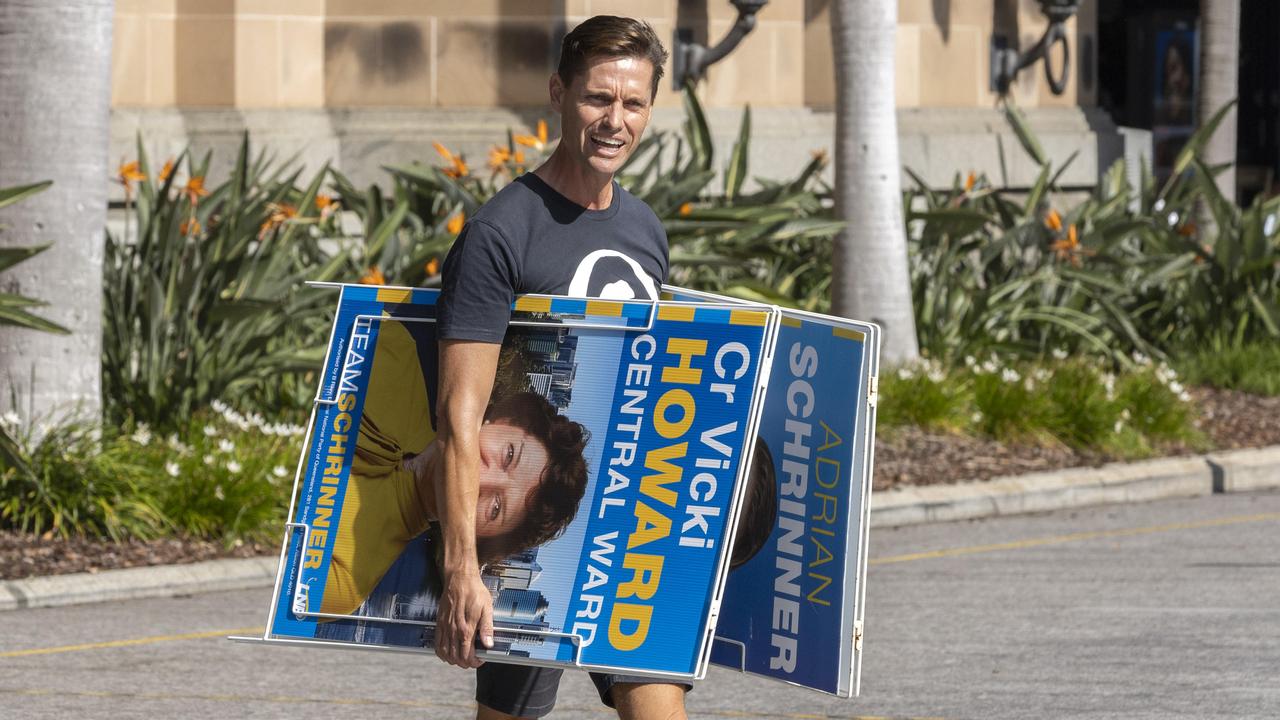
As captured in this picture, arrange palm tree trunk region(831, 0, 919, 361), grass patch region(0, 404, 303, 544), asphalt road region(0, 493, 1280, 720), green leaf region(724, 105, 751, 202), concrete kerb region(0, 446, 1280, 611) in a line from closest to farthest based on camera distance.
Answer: asphalt road region(0, 493, 1280, 720) < concrete kerb region(0, 446, 1280, 611) < grass patch region(0, 404, 303, 544) < palm tree trunk region(831, 0, 919, 361) < green leaf region(724, 105, 751, 202)

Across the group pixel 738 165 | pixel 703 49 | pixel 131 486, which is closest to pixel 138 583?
pixel 131 486

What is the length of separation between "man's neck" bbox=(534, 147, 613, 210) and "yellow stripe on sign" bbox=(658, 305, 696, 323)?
0.92 feet

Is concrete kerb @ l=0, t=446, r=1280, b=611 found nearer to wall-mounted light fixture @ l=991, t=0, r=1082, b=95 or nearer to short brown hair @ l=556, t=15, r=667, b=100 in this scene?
short brown hair @ l=556, t=15, r=667, b=100

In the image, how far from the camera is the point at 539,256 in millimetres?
3812

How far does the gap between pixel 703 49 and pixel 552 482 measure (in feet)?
36.8

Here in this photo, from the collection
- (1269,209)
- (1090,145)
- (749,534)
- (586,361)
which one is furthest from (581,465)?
(1090,145)

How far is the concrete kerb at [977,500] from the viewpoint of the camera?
7789mm

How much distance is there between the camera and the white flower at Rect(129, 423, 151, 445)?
9.05 metres

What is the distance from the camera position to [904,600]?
8023mm

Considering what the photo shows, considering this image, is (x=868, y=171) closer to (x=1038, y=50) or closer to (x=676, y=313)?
(x=1038, y=50)

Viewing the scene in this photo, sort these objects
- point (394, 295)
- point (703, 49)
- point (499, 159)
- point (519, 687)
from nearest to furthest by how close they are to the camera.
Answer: point (394, 295), point (519, 687), point (499, 159), point (703, 49)

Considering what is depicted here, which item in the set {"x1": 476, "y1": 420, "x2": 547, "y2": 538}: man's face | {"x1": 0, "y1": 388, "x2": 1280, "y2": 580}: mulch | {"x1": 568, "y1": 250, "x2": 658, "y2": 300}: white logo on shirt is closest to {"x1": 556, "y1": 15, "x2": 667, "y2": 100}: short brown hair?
{"x1": 568, "y1": 250, "x2": 658, "y2": 300}: white logo on shirt

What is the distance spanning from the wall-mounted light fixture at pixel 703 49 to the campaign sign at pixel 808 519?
1060cm

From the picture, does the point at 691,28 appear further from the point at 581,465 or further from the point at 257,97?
the point at 581,465
